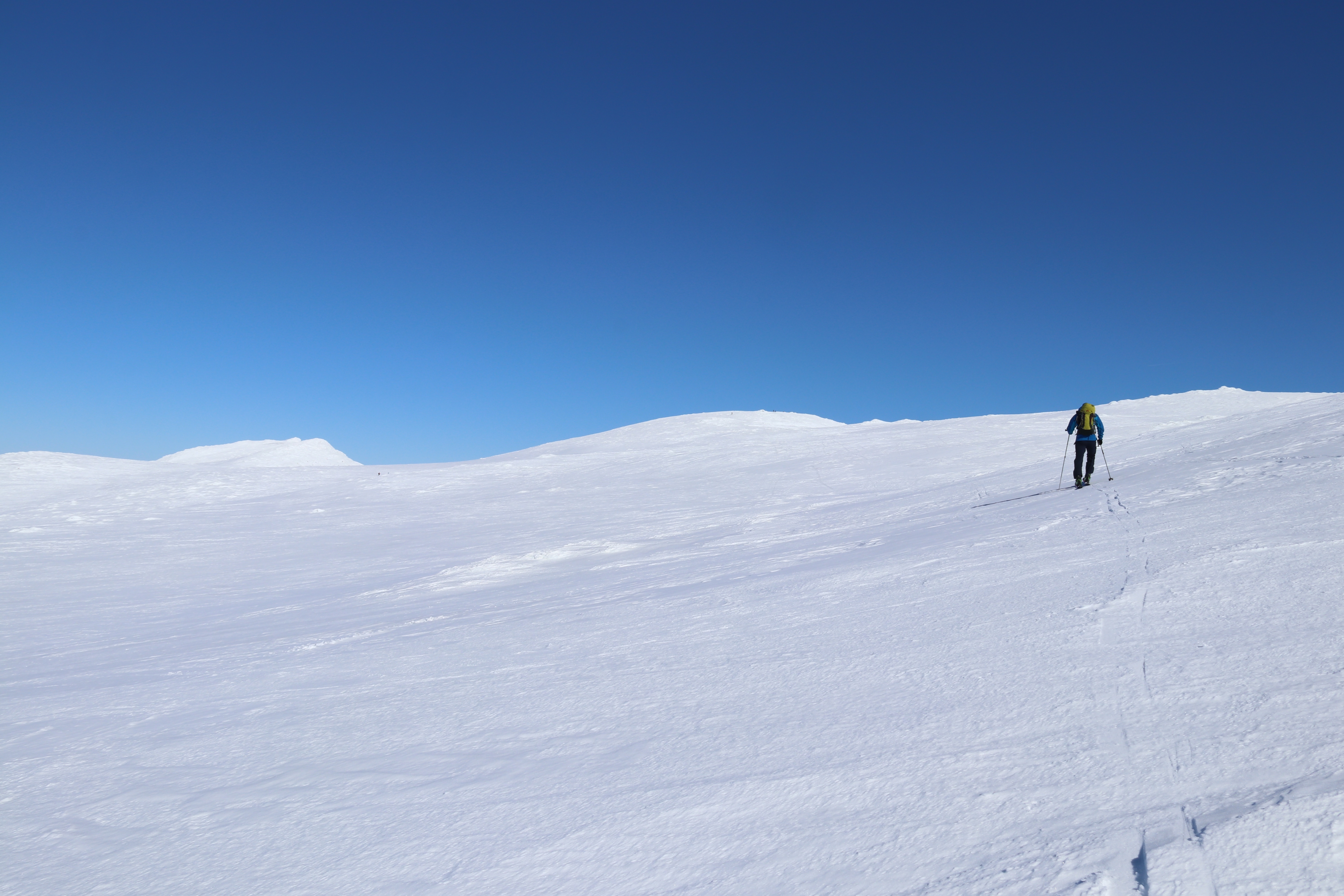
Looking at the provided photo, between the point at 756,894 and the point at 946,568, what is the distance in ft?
17.8

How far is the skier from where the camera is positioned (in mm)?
12961

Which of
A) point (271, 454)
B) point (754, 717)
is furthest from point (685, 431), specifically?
point (754, 717)

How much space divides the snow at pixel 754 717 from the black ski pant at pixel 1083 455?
49.6 inches

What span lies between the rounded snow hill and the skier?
30.8 m

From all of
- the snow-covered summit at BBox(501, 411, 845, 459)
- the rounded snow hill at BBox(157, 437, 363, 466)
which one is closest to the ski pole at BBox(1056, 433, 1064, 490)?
the snow-covered summit at BBox(501, 411, 845, 459)

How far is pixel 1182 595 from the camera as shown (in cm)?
523

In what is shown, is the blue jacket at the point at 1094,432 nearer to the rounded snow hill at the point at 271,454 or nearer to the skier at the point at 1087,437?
the skier at the point at 1087,437

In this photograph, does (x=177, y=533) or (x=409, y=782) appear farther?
(x=177, y=533)

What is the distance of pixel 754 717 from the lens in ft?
14.2

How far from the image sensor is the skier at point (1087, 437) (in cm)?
1296

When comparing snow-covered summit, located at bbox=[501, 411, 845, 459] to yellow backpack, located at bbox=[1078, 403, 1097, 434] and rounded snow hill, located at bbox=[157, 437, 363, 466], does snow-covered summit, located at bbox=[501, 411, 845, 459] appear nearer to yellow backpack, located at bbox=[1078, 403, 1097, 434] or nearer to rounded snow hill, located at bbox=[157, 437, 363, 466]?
rounded snow hill, located at bbox=[157, 437, 363, 466]

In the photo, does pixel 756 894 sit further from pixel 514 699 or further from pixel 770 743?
pixel 514 699

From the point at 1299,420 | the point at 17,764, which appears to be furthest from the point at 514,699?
the point at 1299,420

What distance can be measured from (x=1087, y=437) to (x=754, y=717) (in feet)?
36.7
